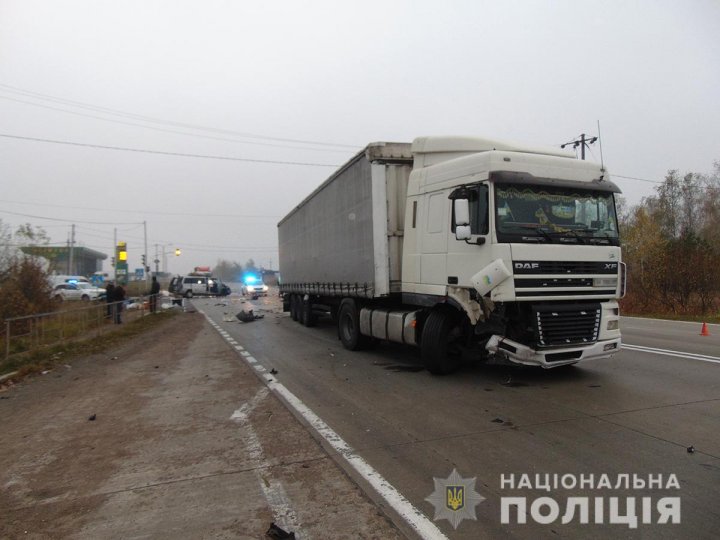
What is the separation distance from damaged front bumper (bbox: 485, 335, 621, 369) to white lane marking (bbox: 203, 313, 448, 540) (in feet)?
8.79

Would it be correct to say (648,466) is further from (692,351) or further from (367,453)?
(692,351)

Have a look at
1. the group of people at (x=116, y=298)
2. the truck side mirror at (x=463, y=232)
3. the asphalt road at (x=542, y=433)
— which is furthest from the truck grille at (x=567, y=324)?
the group of people at (x=116, y=298)

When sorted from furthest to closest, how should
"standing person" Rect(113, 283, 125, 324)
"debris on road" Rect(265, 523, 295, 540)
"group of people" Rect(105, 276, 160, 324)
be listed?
"standing person" Rect(113, 283, 125, 324)
"group of people" Rect(105, 276, 160, 324)
"debris on road" Rect(265, 523, 295, 540)

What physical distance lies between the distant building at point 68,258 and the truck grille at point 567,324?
16572 millimetres

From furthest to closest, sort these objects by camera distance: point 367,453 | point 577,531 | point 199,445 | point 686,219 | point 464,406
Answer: point 686,219, point 464,406, point 199,445, point 367,453, point 577,531

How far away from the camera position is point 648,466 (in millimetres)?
3912

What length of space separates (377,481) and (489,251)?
3666 mm

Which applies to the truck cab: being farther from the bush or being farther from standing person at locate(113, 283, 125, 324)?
standing person at locate(113, 283, 125, 324)

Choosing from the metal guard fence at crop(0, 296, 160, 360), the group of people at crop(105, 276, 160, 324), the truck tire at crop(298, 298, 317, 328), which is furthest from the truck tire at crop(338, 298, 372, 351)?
the group of people at crop(105, 276, 160, 324)

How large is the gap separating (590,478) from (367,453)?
188cm

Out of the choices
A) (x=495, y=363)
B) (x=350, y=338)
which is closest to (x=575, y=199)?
(x=495, y=363)

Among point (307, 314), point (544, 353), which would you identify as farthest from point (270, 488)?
point (307, 314)

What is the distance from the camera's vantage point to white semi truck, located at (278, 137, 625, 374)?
641 centimetres

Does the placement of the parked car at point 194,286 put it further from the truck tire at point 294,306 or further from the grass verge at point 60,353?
the truck tire at point 294,306
